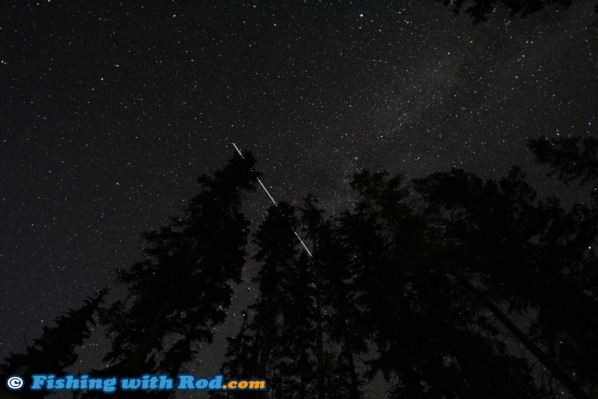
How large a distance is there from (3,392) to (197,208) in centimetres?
873

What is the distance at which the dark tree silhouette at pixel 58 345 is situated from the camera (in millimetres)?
17703

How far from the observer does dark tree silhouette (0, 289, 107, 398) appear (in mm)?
17703

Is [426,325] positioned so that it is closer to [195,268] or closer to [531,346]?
[531,346]

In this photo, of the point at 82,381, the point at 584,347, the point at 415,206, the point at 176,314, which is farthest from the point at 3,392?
the point at 584,347

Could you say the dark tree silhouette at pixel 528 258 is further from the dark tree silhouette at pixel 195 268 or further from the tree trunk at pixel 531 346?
the dark tree silhouette at pixel 195 268

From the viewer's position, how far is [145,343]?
9.07 metres

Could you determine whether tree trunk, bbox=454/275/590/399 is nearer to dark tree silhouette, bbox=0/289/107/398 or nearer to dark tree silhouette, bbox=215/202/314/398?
dark tree silhouette, bbox=215/202/314/398

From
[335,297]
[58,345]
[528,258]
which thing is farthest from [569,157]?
[58,345]

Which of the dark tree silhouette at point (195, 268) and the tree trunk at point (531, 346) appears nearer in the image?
the tree trunk at point (531, 346)

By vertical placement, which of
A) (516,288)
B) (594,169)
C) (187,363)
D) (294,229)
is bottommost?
(516,288)

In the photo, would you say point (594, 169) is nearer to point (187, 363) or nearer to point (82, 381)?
point (187, 363)

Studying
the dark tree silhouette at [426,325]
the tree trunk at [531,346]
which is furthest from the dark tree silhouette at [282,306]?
the tree trunk at [531,346]

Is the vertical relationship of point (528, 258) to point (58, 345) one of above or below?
below

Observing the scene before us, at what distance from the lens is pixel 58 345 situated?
18.5m
